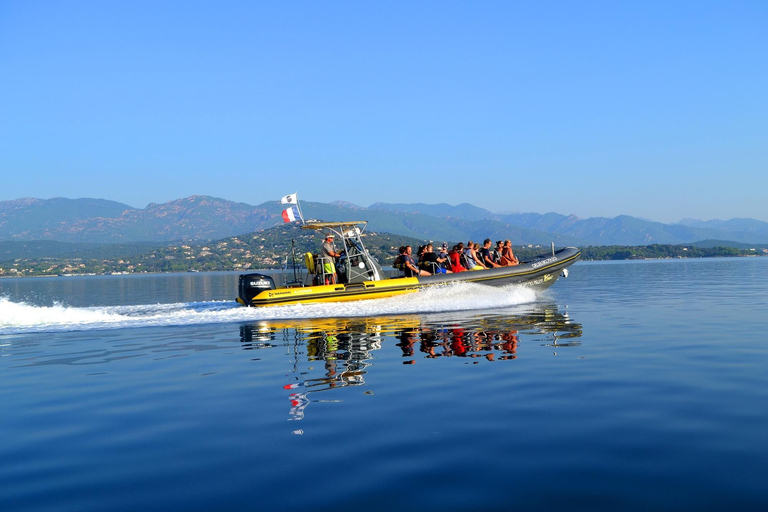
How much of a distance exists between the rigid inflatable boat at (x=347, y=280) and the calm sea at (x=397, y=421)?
6.20 m

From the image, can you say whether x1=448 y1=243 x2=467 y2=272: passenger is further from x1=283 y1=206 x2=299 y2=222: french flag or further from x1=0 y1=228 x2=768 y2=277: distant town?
x1=0 y1=228 x2=768 y2=277: distant town

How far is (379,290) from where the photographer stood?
20.6 metres

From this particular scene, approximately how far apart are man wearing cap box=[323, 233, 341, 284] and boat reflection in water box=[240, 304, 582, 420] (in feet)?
12.1

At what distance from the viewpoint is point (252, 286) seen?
20078 millimetres

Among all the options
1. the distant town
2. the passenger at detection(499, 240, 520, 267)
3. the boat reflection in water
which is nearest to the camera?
the boat reflection in water

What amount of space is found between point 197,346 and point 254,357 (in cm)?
227

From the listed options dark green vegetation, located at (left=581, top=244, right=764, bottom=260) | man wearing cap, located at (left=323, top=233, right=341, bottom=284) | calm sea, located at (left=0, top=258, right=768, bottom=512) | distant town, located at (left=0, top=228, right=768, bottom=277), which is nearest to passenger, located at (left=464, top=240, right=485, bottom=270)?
man wearing cap, located at (left=323, top=233, right=341, bottom=284)

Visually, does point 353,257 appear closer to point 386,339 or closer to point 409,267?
point 409,267

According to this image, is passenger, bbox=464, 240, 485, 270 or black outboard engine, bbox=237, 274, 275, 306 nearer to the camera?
black outboard engine, bbox=237, 274, 275, 306

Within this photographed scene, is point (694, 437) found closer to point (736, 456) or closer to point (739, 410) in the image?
point (736, 456)

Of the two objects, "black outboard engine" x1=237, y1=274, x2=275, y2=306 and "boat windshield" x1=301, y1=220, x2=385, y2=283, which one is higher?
"boat windshield" x1=301, y1=220, x2=385, y2=283

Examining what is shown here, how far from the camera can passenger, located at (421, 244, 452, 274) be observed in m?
22.5

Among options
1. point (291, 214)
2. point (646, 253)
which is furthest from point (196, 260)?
point (291, 214)

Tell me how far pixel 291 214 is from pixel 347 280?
2686 millimetres
